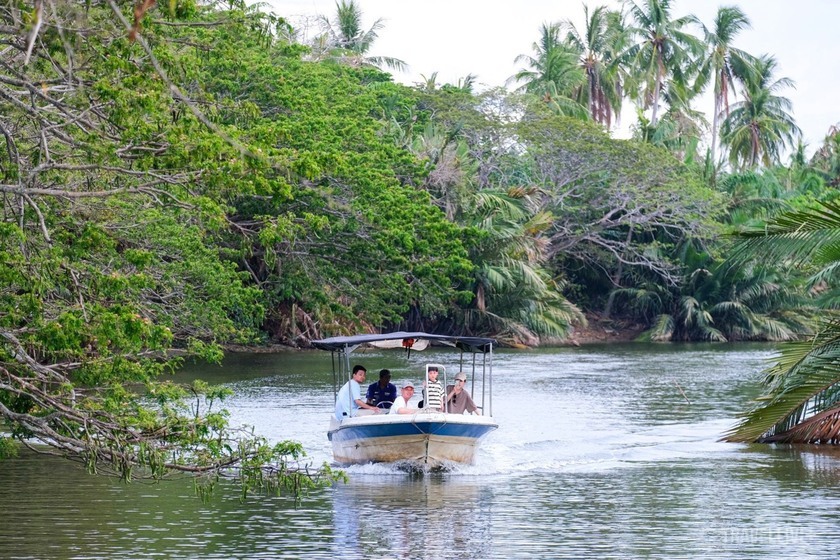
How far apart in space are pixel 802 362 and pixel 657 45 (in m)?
52.2

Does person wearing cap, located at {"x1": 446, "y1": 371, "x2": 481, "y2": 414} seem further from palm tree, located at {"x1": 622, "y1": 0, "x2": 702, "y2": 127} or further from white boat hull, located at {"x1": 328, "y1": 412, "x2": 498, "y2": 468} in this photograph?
palm tree, located at {"x1": 622, "y1": 0, "x2": 702, "y2": 127}

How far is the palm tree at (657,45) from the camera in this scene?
68.0m

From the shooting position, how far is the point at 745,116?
7212 cm

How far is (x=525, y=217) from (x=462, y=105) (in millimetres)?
5330

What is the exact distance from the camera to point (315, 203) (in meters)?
32.2

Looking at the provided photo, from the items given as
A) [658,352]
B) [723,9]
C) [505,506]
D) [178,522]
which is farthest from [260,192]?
[723,9]

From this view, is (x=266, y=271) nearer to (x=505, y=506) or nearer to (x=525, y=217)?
(x=525, y=217)

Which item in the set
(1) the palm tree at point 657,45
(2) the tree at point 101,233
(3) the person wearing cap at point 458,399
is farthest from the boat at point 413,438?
(1) the palm tree at point 657,45

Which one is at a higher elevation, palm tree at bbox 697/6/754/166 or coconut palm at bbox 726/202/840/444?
palm tree at bbox 697/6/754/166

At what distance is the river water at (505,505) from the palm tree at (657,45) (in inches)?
1768

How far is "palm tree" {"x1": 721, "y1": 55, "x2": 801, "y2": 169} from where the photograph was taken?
71.2 m

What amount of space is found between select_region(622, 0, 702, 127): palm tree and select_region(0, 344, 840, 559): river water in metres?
44.9

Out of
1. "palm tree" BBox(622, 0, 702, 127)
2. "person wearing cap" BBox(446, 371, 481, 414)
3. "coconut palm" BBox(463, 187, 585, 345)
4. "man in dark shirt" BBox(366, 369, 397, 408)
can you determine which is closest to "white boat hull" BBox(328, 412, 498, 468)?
"person wearing cap" BBox(446, 371, 481, 414)

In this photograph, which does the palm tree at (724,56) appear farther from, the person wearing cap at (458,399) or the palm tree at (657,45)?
the person wearing cap at (458,399)
